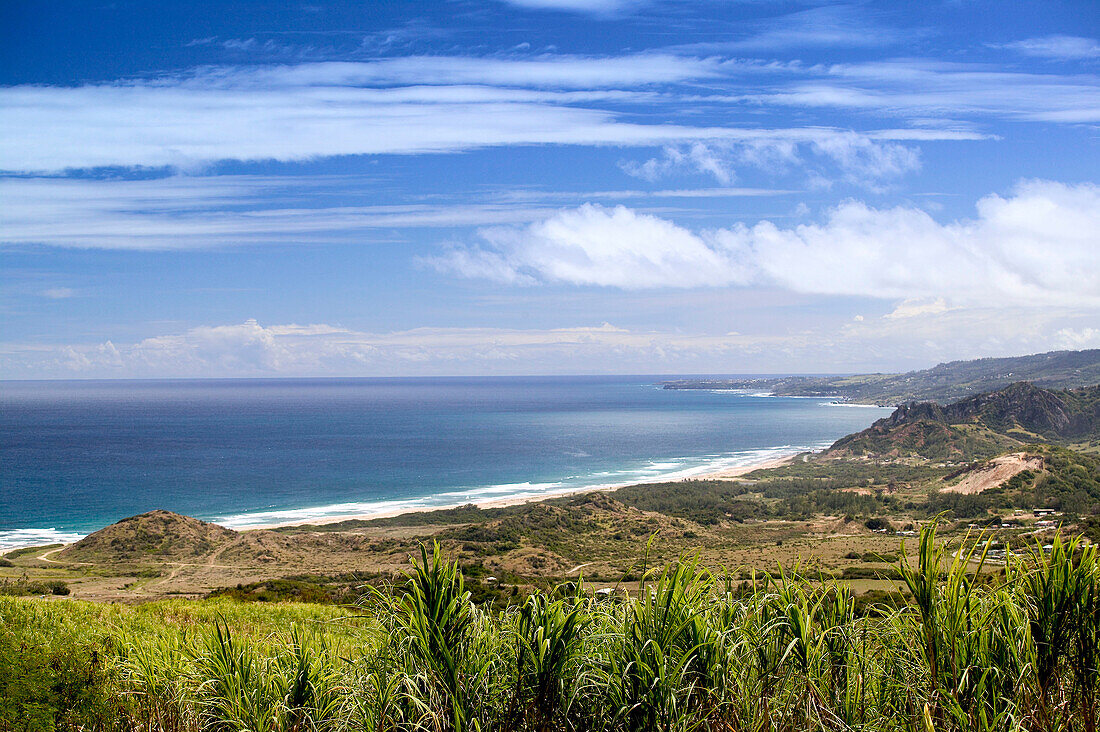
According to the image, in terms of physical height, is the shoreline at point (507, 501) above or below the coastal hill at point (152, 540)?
below

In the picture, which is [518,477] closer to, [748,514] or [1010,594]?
[748,514]

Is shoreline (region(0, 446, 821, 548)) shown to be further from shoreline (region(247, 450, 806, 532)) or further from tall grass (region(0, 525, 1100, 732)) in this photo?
tall grass (region(0, 525, 1100, 732))

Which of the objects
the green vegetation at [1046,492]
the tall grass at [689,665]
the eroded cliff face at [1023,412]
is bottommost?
the green vegetation at [1046,492]

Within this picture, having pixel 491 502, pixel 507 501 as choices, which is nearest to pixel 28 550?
pixel 491 502

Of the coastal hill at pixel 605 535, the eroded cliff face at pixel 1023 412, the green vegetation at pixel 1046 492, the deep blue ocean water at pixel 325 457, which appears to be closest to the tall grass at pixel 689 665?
the coastal hill at pixel 605 535

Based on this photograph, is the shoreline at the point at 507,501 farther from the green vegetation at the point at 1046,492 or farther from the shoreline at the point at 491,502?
the green vegetation at the point at 1046,492

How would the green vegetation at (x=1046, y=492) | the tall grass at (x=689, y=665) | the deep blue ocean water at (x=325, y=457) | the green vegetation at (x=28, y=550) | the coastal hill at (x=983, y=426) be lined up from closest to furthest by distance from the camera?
the tall grass at (x=689, y=665)
the green vegetation at (x=28, y=550)
the green vegetation at (x=1046, y=492)
the deep blue ocean water at (x=325, y=457)
the coastal hill at (x=983, y=426)

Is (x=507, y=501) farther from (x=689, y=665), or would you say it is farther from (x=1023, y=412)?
(x=1023, y=412)
